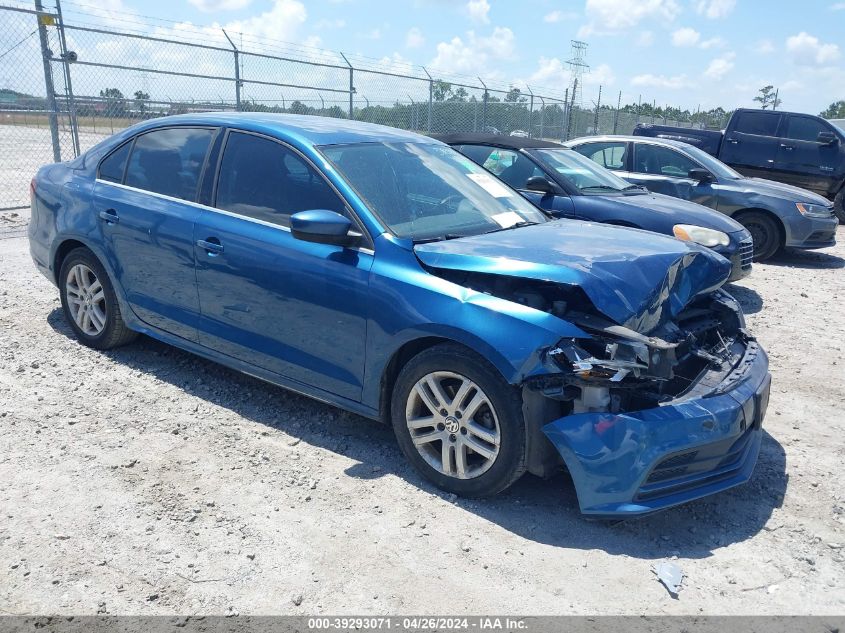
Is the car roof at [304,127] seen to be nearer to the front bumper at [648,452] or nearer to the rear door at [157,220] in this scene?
the rear door at [157,220]

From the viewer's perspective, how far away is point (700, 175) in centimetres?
973

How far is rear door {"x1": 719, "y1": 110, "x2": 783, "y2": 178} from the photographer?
45.0 ft

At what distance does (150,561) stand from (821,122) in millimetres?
14391

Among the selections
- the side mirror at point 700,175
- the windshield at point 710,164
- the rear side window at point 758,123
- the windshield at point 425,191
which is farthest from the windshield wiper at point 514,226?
the rear side window at point 758,123

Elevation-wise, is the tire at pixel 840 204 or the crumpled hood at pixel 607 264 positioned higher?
the crumpled hood at pixel 607 264

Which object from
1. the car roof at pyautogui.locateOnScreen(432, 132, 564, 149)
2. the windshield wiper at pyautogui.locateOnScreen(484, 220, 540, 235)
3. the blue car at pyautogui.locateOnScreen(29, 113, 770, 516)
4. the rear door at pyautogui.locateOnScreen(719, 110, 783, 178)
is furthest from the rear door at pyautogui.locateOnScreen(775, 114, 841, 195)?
A: the windshield wiper at pyautogui.locateOnScreen(484, 220, 540, 235)

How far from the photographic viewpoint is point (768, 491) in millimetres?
3730

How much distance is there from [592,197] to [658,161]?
3.29 meters

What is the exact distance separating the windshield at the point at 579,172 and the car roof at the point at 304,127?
3003 mm

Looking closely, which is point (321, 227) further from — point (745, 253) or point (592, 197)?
point (745, 253)

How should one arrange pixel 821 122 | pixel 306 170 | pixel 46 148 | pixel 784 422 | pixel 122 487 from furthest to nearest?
pixel 46 148, pixel 821 122, pixel 784 422, pixel 306 170, pixel 122 487

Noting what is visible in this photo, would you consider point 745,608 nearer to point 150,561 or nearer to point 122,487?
point 150,561

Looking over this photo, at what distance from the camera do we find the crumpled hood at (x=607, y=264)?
331 centimetres

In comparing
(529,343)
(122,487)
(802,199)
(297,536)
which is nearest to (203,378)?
(122,487)
